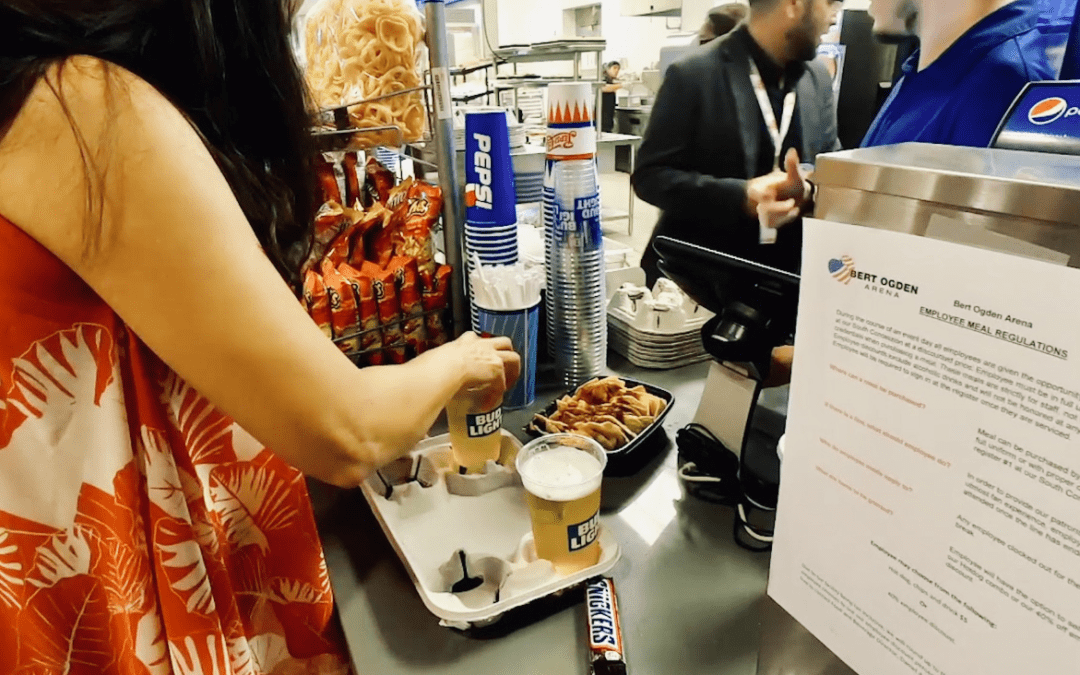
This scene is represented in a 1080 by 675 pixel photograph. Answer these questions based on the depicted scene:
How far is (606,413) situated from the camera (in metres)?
1.02

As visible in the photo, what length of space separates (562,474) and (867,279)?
0.42m

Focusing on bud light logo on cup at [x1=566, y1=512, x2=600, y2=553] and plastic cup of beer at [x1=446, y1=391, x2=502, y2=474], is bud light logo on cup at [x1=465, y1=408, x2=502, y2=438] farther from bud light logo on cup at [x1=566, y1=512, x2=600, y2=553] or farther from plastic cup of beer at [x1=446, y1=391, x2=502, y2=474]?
bud light logo on cup at [x1=566, y1=512, x2=600, y2=553]

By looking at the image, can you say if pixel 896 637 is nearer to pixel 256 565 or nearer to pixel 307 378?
pixel 307 378

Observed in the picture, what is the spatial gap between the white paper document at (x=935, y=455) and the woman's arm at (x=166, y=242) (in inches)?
16.7

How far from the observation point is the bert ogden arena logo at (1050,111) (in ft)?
1.46

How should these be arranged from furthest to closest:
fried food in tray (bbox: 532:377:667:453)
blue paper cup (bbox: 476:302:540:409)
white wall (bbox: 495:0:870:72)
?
1. white wall (bbox: 495:0:870:72)
2. blue paper cup (bbox: 476:302:540:409)
3. fried food in tray (bbox: 532:377:667:453)

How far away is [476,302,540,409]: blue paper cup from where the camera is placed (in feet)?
3.55

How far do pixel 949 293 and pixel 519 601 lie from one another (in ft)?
1.69

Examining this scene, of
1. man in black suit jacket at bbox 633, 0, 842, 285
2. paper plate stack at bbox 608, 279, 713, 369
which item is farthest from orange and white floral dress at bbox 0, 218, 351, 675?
man in black suit jacket at bbox 633, 0, 842, 285

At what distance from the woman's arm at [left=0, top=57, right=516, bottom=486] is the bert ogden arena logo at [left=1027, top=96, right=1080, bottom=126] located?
0.58 m

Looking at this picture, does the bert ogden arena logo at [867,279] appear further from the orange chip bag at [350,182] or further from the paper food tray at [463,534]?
the orange chip bag at [350,182]

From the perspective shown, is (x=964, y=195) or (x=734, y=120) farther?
(x=734, y=120)

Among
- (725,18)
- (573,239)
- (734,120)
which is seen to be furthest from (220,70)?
(725,18)

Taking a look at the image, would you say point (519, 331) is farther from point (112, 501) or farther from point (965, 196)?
point (965, 196)
